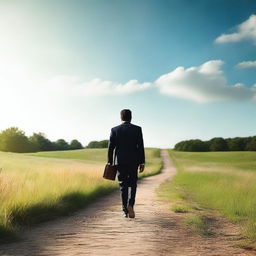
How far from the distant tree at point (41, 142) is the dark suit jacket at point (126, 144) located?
4596 inches

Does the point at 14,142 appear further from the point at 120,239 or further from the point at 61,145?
the point at 120,239

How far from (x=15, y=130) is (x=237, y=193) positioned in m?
108

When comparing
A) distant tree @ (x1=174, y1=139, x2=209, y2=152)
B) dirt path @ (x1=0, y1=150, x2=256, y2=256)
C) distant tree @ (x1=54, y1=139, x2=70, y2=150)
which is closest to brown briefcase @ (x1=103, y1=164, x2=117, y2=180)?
dirt path @ (x1=0, y1=150, x2=256, y2=256)

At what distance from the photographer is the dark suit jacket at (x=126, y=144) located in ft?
29.8

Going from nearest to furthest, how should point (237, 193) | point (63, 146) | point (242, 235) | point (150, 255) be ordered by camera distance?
point (150, 255)
point (242, 235)
point (237, 193)
point (63, 146)

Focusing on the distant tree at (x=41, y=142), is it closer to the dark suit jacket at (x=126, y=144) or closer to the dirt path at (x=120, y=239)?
the dark suit jacket at (x=126, y=144)

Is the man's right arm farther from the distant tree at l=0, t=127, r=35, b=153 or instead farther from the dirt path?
the distant tree at l=0, t=127, r=35, b=153

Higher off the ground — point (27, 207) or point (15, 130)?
point (15, 130)

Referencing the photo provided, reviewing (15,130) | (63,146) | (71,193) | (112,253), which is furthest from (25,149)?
(112,253)

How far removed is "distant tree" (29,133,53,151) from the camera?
125 m

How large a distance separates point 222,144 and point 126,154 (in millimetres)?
108956

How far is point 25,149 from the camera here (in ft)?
367

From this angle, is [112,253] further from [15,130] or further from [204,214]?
[15,130]

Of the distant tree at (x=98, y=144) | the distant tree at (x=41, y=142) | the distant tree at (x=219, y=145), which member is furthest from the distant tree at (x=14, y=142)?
the distant tree at (x=219, y=145)
